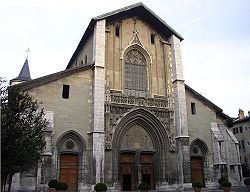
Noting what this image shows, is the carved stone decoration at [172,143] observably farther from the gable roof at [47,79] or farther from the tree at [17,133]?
the tree at [17,133]

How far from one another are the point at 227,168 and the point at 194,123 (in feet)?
13.7

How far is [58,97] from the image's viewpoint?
18.7 m

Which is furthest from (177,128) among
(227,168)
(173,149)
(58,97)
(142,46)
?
(58,97)

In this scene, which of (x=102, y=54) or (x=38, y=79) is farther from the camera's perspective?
(x=102, y=54)

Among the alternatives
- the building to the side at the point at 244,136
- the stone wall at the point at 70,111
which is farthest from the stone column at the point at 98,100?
the building to the side at the point at 244,136

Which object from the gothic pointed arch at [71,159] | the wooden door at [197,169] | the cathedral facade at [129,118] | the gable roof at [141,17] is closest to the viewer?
the gothic pointed arch at [71,159]

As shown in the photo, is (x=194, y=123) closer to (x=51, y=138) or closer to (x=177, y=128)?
(x=177, y=128)

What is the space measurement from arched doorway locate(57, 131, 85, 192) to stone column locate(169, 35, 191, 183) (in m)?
7.03

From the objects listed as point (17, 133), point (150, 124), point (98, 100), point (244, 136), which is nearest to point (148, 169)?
point (150, 124)

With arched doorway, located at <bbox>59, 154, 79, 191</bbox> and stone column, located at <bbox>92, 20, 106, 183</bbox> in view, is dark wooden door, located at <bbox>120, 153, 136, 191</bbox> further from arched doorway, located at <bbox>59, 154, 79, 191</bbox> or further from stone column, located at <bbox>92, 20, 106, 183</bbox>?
arched doorway, located at <bbox>59, 154, 79, 191</bbox>

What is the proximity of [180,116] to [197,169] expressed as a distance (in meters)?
4.41

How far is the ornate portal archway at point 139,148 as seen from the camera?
19969 millimetres

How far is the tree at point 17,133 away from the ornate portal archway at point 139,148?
771cm

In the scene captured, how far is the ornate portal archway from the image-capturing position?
786 inches
